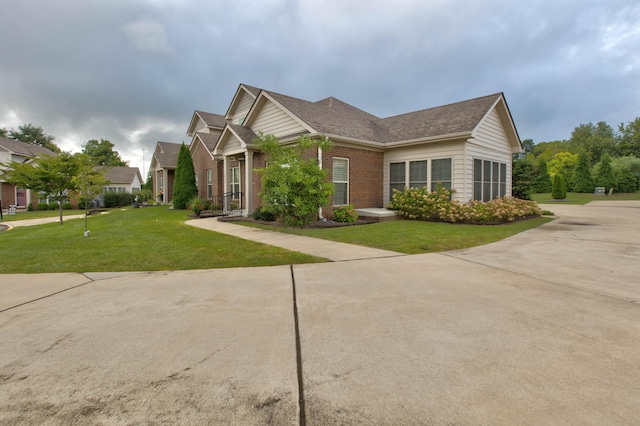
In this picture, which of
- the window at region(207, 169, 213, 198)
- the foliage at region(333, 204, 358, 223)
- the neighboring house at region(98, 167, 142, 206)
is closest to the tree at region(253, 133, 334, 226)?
the foliage at region(333, 204, 358, 223)

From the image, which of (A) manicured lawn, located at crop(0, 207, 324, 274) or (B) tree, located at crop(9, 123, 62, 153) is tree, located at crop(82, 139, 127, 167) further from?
(A) manicured lawn, located at crop(0, 207, 324, 274)

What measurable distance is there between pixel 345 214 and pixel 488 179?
22.9 ft

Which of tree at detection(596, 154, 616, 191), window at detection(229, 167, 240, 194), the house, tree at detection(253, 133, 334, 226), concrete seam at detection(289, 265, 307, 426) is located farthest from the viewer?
tree at detection(596, 154, 616, 191)

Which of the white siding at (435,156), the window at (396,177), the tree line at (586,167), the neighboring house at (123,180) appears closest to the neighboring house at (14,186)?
the neighboring house at (123,180)

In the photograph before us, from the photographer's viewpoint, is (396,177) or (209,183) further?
(209,183)

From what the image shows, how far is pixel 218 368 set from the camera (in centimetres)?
243

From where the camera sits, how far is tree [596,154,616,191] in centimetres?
3462

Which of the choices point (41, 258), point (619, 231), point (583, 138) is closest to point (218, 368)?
point (41, 258)

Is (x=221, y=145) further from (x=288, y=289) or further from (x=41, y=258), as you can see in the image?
(x=288, y=289)

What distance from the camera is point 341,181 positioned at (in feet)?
44.1

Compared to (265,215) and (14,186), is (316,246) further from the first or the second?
(14,186)

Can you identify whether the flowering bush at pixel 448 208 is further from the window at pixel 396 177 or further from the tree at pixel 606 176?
the tree at pixel 606 176

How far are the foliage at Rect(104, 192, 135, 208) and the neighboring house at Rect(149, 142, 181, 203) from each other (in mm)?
6179

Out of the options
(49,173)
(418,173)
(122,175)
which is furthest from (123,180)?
(418,173)
